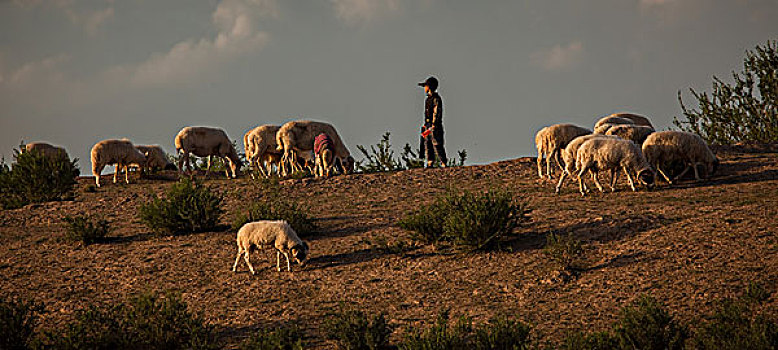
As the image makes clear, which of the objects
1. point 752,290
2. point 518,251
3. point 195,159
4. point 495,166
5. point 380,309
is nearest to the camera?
point 752,290

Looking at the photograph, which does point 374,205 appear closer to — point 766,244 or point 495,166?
point 495,166

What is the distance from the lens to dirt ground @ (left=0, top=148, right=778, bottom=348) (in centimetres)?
884

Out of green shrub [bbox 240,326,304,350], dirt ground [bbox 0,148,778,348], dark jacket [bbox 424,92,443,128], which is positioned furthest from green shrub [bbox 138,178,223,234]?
dark jacket [bbox 424,92,443,128]

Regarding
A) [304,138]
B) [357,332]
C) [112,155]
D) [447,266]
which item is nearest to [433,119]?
[304,138]

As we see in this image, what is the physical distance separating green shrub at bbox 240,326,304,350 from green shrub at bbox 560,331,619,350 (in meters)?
2.67

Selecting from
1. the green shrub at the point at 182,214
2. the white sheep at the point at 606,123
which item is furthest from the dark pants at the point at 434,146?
the green shrub at the point at 182,214

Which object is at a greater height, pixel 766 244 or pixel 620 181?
pixel 620 181

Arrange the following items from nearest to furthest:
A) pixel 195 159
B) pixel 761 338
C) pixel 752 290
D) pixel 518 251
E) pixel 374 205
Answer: pixel 761 338 < pixel 752 290 < pixel 518 251 < pixel 374 205 < pixel 195 159

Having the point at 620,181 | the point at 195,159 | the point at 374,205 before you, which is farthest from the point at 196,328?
the point at 195,159

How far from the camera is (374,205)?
14852 mm

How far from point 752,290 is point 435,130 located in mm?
11113

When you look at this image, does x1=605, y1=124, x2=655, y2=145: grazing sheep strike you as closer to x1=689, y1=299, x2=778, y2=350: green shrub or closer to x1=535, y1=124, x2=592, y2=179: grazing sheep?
x1=535, y1=124, x2=592, y2=179: grazing sheep

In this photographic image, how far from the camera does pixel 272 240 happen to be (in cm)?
1062

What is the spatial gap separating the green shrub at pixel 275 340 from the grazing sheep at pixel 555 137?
9114 mm
